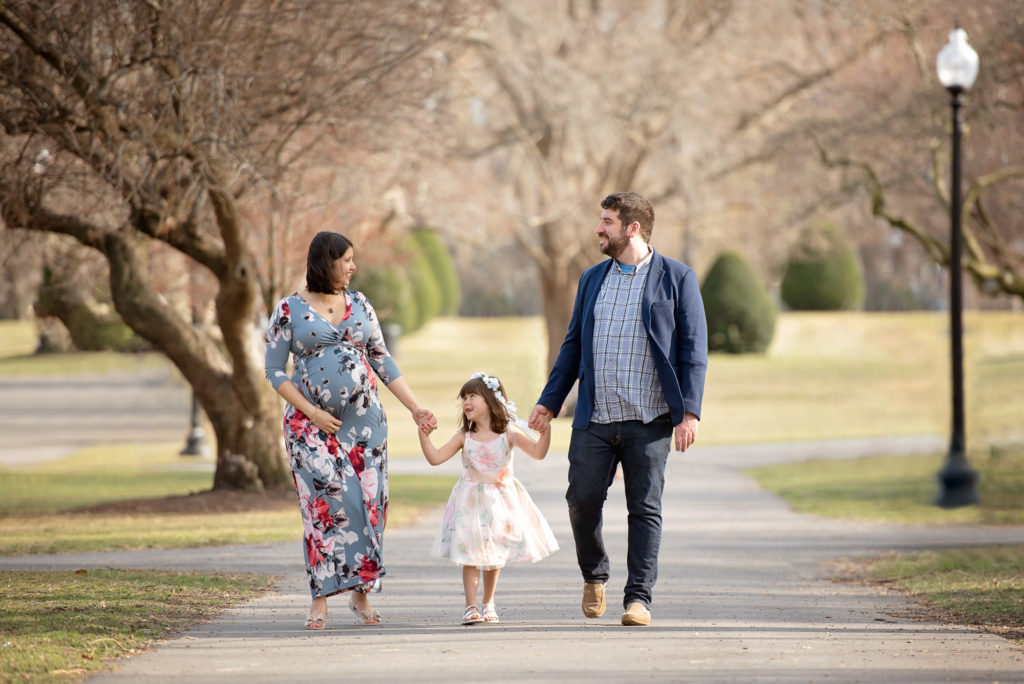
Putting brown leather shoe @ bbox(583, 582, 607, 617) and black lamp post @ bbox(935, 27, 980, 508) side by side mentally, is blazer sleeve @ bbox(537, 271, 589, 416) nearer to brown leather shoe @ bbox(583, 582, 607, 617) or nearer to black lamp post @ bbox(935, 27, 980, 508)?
brown leather shoe @ bbox(583, 582, 607, 617)

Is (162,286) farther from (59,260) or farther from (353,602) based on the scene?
(353,602)

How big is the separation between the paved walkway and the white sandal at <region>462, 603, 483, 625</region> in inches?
2.9

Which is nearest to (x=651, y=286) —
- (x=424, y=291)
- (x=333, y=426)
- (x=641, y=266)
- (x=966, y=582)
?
(x=641, y=266)

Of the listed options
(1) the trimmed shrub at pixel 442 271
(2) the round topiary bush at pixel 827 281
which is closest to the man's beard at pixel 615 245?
(2) the round topiary bush at pixel 827 281

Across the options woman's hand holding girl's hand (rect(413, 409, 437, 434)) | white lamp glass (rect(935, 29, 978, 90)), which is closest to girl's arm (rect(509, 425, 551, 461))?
woman's hand holding girl's hand (rect(413, 409, 437, 434))

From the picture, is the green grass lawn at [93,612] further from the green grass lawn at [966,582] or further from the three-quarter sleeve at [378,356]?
the green grass lawn at [966,582]

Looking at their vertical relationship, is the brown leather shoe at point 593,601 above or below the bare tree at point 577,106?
below

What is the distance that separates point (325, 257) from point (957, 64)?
927cm

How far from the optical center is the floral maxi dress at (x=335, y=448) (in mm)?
6645

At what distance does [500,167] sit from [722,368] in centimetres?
877

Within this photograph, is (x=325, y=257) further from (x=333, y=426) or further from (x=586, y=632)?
(x=586, y=632)

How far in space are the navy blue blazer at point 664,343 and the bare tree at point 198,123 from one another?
468 cm

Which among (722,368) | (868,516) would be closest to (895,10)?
(868,516)

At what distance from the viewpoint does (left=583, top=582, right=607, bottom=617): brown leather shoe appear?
273 inches
